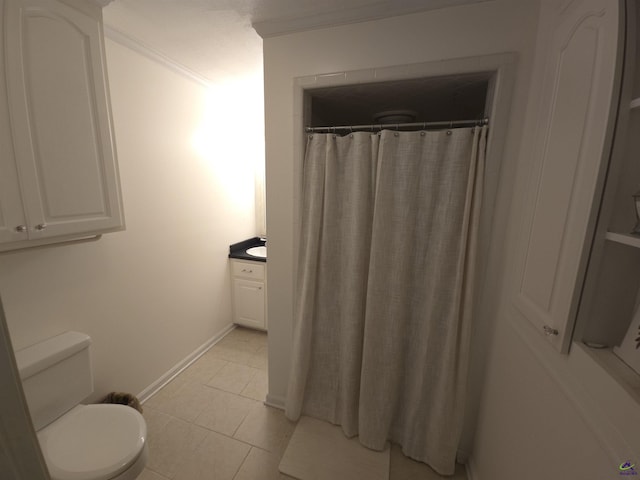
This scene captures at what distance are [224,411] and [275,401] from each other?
36 cm

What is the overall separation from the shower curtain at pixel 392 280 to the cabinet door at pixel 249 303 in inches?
44.4

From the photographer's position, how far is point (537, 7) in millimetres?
1088

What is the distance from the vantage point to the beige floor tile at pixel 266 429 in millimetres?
→ 1570

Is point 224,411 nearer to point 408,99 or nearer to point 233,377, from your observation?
point 233,377

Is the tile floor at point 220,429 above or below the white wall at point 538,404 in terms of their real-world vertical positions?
below

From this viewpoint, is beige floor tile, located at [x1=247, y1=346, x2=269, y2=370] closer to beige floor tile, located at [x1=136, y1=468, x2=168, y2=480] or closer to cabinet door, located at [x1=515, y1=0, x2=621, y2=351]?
beige floor tile, located at [x1=136, y1=468, x2=168, y2=480]

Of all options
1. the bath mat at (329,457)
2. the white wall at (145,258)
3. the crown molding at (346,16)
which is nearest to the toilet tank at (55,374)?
the white wall at (145,258)

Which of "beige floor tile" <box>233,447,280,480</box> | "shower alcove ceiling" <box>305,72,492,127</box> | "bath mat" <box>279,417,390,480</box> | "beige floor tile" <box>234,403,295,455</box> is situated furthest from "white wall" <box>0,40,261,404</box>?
"bath mat" <box>279,417,390,480</box>

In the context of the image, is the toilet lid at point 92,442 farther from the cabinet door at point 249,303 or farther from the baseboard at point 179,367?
the cabinet door at point 249,303

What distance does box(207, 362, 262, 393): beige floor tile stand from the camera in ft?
6.62

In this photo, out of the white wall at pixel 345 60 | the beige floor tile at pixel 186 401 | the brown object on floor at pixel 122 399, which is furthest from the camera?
the beige floor tile at pixel 186 401

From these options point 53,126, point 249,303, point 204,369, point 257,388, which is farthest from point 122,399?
point 53,126

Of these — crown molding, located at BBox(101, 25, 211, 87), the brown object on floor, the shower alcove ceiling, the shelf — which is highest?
crown molding, located at BBox(101, 25, 211, 87)

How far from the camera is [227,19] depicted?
4.47 ft
